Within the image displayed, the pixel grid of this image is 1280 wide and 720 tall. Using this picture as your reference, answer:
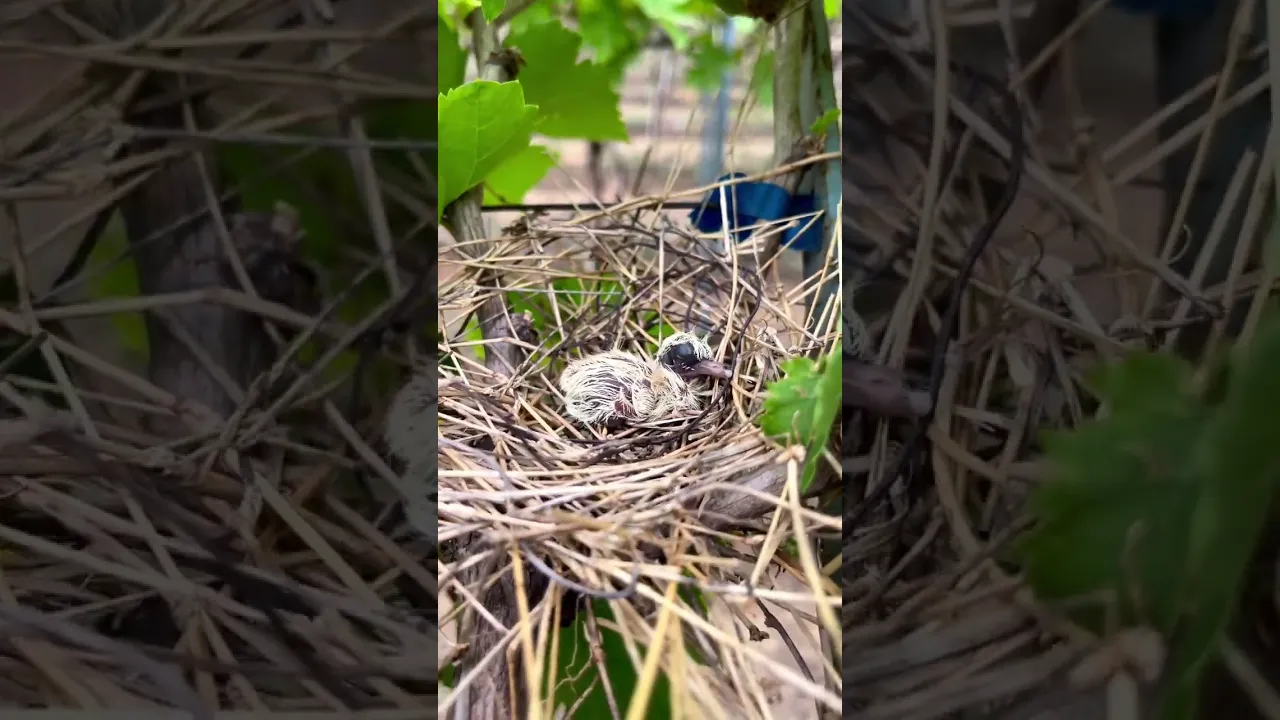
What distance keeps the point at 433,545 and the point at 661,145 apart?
1287mm

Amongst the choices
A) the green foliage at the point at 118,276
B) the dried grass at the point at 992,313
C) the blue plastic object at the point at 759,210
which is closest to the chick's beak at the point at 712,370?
the blue plastic object at the point at 759,210

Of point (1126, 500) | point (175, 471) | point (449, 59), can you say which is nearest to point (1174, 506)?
point (1126, 500)

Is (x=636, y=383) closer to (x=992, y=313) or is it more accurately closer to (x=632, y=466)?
(x=632, y=466)

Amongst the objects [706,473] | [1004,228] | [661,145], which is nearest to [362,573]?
[706,473]

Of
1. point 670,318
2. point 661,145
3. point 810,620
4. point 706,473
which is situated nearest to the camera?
point 810,620

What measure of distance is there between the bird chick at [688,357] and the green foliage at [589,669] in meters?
0.37

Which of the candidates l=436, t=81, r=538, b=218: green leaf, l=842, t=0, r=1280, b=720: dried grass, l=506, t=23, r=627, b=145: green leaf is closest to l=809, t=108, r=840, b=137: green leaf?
l=506, t=23, r=627, b=145: green leaf

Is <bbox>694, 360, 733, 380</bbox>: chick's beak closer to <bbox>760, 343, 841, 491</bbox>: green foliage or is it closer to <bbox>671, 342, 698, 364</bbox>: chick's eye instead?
<bbox>671, 342, 698, 364</bbox>: chick's eye

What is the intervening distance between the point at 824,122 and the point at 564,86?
0.97 feet

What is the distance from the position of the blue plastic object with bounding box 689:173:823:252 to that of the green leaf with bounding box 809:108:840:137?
0.08m

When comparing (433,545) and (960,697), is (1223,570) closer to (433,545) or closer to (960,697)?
(960,697)

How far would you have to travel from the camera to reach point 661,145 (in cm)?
155

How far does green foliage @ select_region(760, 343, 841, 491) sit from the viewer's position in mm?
358

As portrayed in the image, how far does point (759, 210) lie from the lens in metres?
0.92
